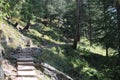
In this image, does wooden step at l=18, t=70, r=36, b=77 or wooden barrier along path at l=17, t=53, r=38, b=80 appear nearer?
wooden barrier along path at l=17, t=53, r=38, b=80

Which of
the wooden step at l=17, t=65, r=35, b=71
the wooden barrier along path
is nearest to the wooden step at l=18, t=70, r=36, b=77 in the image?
the wooden barrier along path

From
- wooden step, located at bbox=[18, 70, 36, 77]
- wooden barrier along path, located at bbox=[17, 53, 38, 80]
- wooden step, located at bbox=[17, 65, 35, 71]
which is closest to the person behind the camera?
wooden barrier along path, located at bbox=[17, 53, 38, 80]

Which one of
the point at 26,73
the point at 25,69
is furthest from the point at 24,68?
the point at 26,73

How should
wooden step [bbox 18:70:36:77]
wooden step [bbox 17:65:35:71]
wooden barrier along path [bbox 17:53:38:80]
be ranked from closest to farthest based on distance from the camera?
wooden barrier along path [bbox 17:53:38:80] → wooden step [bbox 18:70:36:77] → wooden step [bbox 17:65:35:71]

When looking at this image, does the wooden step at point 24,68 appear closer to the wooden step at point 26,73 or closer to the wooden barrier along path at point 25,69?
the wooden barrier along path at point 25,69

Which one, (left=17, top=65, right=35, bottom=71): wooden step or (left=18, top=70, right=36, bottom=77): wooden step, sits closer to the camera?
(left=18, top=70, right=36, bottom=77): wooden step

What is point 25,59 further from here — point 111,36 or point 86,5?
point 86,5

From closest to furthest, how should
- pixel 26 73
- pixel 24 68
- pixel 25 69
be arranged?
pixel 26 73
pixel 25 69
pixel 24 68

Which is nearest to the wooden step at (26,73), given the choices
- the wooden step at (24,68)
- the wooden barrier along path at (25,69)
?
the wooden barrier along path at (25,69)

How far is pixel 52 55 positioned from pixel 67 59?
71.3 inches

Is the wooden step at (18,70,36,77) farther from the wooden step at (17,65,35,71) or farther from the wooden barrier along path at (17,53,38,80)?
the wooden step at (17,65,35,71)

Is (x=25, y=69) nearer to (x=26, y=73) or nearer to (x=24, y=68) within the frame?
(x=24, y=68)

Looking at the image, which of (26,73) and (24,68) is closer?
(26,73)

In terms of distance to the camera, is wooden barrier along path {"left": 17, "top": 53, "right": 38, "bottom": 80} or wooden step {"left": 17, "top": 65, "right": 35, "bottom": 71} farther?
wooden step {"left": 17, "top": 65, "right": 35, "bottom": 71}
